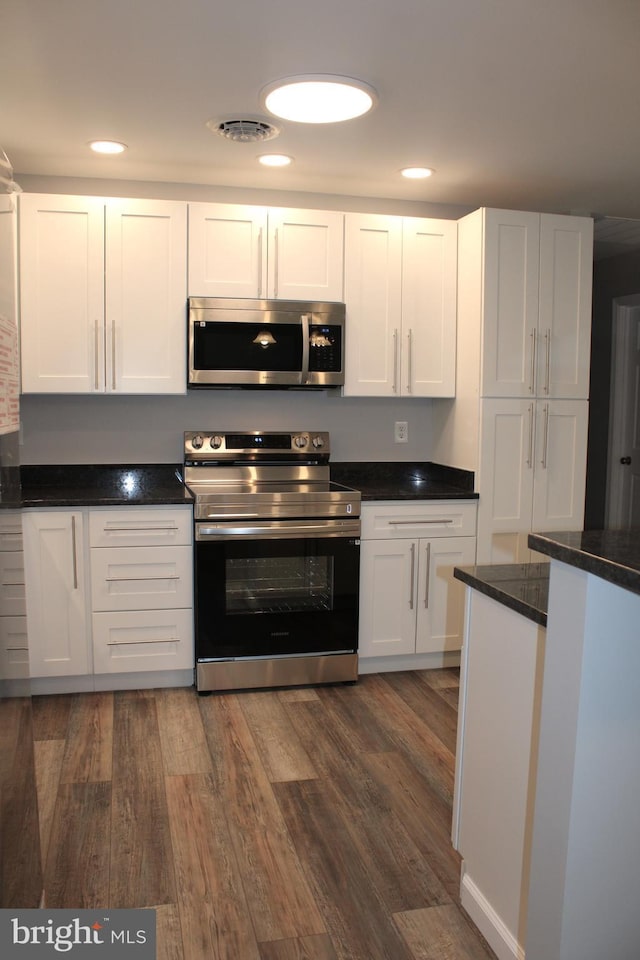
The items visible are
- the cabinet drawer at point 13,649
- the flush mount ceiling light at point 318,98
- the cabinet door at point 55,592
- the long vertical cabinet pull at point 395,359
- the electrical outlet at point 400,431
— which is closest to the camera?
the cabinet drawer at point 13,649

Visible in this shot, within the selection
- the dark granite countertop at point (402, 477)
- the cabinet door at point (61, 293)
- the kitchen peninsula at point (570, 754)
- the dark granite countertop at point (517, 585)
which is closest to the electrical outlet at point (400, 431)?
the dark granite countertop at point (402, 477)

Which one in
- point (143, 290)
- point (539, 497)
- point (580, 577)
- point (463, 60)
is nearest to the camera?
point (580, 577)

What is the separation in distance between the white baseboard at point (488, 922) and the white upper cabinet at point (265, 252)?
2.67m

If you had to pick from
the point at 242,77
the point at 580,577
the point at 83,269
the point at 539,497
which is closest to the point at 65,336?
the point at 83,269

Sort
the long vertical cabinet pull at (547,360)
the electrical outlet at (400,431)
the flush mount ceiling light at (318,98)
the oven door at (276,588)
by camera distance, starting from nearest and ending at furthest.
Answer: the flush mount ceiling light at (318,98) → the oven door at (276,588) → the long vertical cabinet pull at (547,360) → the electrical outlet at (400,431)

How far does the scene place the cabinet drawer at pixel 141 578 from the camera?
138 inches

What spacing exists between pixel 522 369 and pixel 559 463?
506 mm

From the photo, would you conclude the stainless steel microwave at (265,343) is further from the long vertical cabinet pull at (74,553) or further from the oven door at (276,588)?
the long vertical cabinet pull at (74,553)

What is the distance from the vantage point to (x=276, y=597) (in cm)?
364

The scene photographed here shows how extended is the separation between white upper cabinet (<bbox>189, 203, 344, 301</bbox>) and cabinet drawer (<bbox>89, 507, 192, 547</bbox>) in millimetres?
1052

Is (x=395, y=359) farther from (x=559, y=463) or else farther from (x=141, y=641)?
(x=141, y=641)

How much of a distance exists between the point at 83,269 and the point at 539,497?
95.3 inches

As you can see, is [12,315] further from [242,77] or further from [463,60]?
[463,60]

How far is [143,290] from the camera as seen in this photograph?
3.68 meters
